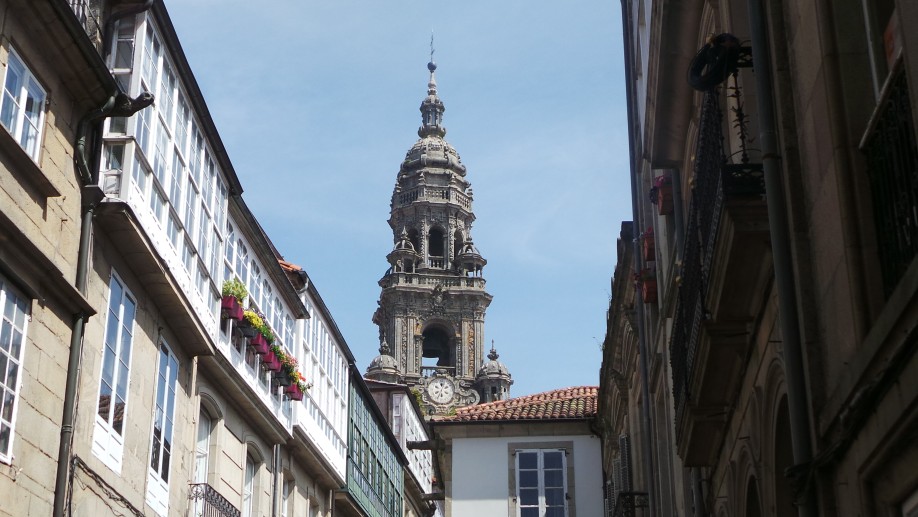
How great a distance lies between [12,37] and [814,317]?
9.06 meters

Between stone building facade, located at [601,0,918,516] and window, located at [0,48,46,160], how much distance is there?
21.9 ft

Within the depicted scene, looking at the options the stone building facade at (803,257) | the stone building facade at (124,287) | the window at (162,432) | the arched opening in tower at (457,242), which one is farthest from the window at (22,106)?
the arched opening in tower at (457,242)

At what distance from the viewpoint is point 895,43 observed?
762 cm

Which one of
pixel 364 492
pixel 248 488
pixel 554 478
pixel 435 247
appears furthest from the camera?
pixel 435 247

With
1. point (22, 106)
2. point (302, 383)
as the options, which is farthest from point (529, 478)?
point (22, 106)

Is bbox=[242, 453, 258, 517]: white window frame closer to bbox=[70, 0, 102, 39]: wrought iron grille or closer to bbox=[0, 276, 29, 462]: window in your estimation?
bbox=[70, 0, 102, 39]: wrought iron grille

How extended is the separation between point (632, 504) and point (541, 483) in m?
12.2

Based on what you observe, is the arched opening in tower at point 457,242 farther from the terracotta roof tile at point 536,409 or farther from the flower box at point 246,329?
the flower box at point 246,329

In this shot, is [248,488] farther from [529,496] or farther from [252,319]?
[529,496]

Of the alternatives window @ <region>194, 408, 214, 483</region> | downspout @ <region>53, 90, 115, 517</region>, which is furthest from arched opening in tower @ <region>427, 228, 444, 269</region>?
downspout @ <region>53, 90, 115, 517</region>

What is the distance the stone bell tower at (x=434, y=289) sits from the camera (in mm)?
104062

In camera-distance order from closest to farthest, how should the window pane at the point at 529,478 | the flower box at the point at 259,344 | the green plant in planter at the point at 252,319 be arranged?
the green plant in planter at the point at 252,319 < the flower box at the point at 259,344 < the window pane at the point at 529,478

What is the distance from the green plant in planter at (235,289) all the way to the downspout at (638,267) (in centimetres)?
635

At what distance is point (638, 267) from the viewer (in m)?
22.2
